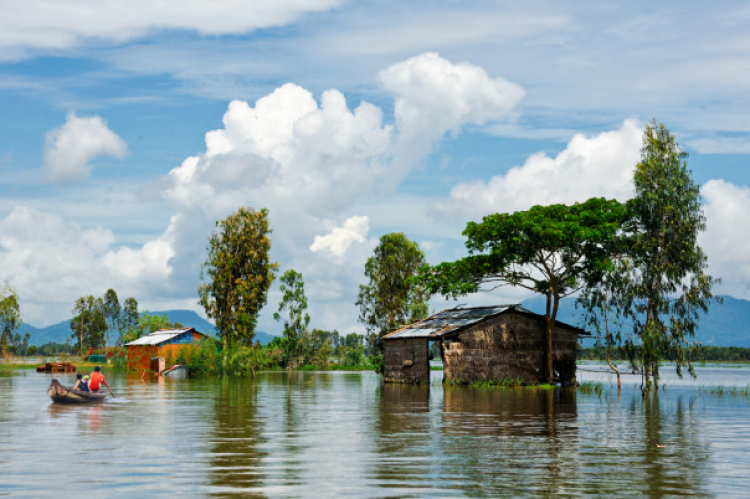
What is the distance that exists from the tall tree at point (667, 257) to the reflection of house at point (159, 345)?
5344cm

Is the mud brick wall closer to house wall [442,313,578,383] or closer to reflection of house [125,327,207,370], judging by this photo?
house wall [442,313,578,383]

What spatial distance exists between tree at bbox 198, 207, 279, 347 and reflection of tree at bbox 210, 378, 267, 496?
56150mm

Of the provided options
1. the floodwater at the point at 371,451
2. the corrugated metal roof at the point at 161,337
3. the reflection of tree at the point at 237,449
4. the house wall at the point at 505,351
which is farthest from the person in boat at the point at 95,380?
the corrugated metal roof at the point at 161,337

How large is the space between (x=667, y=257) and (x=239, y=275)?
55646 millimetres

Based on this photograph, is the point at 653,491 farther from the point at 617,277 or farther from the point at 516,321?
the point at 516,321

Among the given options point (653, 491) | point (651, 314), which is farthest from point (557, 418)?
point (651, 314)

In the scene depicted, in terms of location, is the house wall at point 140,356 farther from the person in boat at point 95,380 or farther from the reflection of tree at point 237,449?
the reflection of tree at point 237,449

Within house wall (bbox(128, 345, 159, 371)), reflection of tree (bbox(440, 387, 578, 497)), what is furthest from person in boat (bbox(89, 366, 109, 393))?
house wall (bbox(128, 345, 159, 371))

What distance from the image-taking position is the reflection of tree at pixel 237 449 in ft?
50.7

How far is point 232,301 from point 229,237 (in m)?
7.40

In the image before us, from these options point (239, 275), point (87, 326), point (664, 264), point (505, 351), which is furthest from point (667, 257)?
point (87, 326)

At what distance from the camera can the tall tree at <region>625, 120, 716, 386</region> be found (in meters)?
46.5

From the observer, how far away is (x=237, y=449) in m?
20.0

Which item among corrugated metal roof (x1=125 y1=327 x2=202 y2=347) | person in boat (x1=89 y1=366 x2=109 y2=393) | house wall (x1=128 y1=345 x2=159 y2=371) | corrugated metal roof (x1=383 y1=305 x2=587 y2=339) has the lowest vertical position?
house wall (x1=128 y1=345 x2=159 y2=371)
